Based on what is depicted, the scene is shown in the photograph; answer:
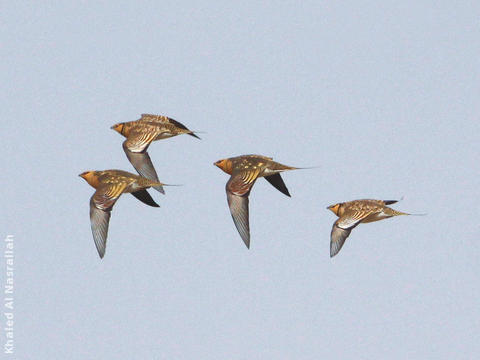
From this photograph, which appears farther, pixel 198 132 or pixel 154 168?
pixel 198 132

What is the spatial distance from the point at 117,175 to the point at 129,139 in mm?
2767

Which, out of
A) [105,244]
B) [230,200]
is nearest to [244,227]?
[230,200]

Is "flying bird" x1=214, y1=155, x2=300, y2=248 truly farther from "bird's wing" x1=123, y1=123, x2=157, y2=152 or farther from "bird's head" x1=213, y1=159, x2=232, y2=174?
"bird's wing" x1=123, y1=123, x2=157, y2=152

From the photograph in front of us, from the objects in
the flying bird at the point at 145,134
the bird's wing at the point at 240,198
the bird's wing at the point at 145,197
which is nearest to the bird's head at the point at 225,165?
the bird's wing at the point at 240,198

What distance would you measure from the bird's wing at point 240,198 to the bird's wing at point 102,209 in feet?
12.4

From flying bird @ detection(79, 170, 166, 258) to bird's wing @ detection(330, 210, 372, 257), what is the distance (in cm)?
641

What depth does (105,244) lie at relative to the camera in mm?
39719

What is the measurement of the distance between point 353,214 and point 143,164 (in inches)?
307

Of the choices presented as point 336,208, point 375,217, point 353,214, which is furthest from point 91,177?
point 375,217

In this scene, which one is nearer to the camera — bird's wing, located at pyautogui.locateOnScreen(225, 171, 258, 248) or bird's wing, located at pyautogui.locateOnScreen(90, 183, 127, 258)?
bird's wing, located at pyautogui.locateOnScreen(90, 183, 127, 258)

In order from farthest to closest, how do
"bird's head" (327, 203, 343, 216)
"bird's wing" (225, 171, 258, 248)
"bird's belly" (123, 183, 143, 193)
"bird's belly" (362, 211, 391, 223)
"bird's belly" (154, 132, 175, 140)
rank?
"bird's belly" (154, 132, 175, 140)
"bird's head" (327, 203, 343, 216)
"bird's belly" (362, 211, 391, 223)
"bird's belly" (123, 183, 143, 193)
"bird's wing" (225, 171, 258, 248)

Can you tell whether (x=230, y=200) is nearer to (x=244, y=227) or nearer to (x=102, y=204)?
(x=244, y=227)

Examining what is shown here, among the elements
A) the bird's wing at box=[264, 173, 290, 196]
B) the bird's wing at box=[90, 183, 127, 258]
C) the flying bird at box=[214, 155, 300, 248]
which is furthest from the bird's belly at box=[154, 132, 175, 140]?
the bird's wing at box=[264, 173, 290, 196]

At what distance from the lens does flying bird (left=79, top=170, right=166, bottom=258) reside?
39.9 metres
